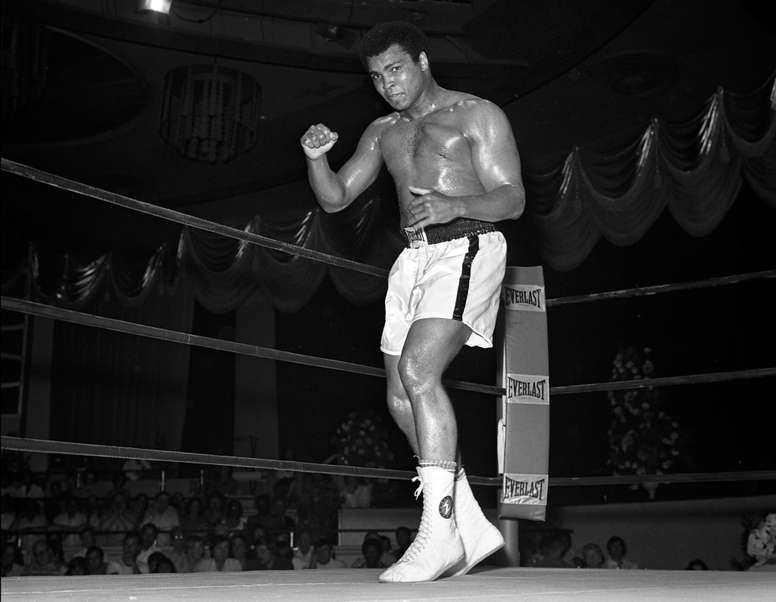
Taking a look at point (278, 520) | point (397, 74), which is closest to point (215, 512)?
point (278, 520)

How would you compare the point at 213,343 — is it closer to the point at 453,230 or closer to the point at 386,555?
the point at 453,230

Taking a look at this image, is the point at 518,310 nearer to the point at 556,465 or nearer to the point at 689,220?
the point at 689,220

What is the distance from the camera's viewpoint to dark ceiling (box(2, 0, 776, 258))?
6.44 m

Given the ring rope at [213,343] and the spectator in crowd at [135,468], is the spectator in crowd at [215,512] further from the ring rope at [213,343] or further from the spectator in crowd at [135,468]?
the ring rope at [213,343]

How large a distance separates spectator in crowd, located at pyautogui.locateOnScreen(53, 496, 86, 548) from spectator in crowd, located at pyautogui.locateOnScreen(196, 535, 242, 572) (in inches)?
82.3

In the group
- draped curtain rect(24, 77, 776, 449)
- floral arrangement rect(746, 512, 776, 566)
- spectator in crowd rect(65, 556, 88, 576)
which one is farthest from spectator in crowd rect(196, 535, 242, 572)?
Answer: floral arrangement rect(746, 512, 776, 566)

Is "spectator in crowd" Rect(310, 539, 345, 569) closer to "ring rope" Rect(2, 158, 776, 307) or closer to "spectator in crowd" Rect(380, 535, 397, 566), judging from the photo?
"spectator in crowd" Rect(380, 535, 397, 566)

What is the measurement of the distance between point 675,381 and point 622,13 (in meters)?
4.30

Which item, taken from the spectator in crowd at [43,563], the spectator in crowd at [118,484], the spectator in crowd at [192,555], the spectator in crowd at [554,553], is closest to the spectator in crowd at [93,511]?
the spectator in crowd at [118,484]

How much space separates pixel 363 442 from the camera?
9094 mm

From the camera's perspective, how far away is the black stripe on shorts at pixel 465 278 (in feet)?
6.29

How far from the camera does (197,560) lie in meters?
6.66

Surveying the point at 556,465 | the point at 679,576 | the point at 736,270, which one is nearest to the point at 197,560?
the point at 556,465

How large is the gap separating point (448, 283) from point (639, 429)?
5.56 meters
